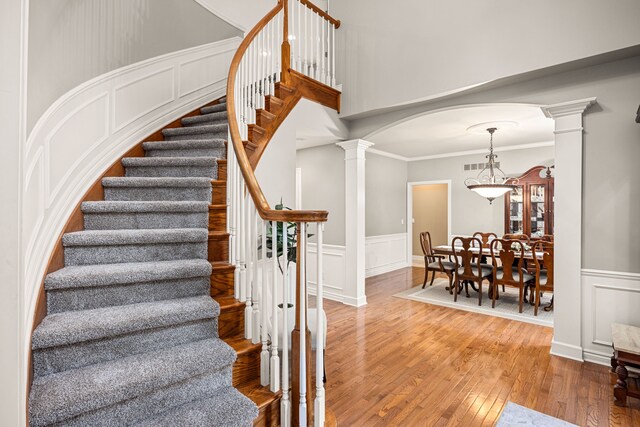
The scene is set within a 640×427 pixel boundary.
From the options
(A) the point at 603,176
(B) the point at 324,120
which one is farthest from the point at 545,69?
(B) the point at 324,120

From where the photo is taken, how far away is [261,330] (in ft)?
5.60

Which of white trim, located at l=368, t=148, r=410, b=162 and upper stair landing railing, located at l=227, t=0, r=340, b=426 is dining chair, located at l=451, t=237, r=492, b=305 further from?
upper stair landing railing, located at l=227, t=0, r=340, b=426

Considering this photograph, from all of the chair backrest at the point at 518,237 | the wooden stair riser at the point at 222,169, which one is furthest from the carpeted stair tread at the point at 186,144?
the chair backrest at the point at 518,237

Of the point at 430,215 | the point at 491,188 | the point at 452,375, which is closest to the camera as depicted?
the point at 452,375

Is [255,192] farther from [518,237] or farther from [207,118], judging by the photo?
[518,237]

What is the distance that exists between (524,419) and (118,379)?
239 cm

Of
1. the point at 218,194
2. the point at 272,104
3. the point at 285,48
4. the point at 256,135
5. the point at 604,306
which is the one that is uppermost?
the point at 285,48

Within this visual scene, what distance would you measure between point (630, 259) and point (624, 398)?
114 cm

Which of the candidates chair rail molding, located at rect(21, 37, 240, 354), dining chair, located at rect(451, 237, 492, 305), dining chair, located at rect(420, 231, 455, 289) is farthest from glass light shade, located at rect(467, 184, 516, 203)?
chair rail molding, located at rect(21, 37, 240, 354)

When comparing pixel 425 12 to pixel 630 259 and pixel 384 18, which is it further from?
pixel 630 259

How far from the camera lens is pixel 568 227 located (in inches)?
117

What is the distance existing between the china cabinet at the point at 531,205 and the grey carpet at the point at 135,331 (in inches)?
234

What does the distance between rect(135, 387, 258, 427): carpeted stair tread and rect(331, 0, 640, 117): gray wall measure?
3.49 metres

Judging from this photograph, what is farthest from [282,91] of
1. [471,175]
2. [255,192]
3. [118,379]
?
[471,175]
